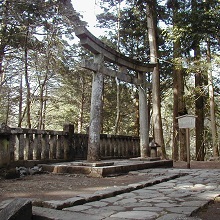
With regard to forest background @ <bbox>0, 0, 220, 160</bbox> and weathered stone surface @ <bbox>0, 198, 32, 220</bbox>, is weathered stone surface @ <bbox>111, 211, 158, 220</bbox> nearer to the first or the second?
weathered stone surface @ <bbox>0, 198, 32, 220</bbox>

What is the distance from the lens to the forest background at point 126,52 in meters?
10.9

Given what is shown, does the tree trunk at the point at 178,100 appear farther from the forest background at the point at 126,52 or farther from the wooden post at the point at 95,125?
the wooden post at the point at 95,125

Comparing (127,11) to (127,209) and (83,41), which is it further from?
(127,209)

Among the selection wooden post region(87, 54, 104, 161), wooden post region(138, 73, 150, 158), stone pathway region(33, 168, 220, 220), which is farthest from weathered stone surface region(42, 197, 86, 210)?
wooden post region(138, 73, 150, 158)

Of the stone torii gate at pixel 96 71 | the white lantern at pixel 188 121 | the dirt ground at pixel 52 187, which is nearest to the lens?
the dirt ground at pixel 52 187

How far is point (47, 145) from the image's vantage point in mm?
7949

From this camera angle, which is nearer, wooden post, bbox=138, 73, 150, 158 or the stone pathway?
the stone pathway

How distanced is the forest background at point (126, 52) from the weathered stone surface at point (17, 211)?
723cm

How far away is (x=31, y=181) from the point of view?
5.89 m

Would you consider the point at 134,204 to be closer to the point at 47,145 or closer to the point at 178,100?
the point at 47,145

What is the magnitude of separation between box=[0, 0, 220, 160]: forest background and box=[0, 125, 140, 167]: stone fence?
10.5 ft

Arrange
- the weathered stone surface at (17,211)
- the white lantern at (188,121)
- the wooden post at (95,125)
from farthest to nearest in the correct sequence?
the white lantern at (188,121)
the wooden post at (95,125)
the weathered stone surface at (17,211)

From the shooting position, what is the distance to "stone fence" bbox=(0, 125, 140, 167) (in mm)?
6684

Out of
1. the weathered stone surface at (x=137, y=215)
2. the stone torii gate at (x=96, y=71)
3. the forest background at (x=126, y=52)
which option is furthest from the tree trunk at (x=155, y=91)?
the weathered stone surface at (x=137, y=215)
